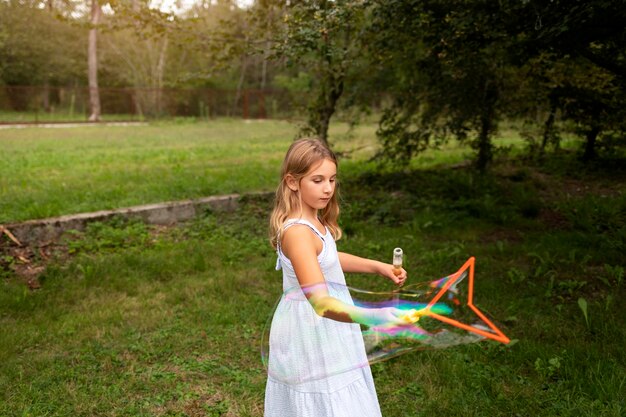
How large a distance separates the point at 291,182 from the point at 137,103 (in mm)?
29708

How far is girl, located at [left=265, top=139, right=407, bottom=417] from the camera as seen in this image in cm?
207

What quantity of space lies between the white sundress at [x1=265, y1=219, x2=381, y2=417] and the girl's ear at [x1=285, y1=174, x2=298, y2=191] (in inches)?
6.4

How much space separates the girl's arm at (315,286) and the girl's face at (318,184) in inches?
5.2

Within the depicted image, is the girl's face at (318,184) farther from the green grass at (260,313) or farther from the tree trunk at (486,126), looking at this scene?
the tree trunk at (486,126)

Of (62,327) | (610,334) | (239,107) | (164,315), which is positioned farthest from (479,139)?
(239,107)

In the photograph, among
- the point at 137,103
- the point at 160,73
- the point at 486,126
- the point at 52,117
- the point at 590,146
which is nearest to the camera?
the point at 486,126

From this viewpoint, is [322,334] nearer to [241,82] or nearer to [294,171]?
[294,171]

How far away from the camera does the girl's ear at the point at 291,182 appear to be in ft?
7.34

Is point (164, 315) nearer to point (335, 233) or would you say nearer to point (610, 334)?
point (335, 233)

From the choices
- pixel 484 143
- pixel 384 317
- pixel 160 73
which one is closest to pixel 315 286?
pixel 384 317

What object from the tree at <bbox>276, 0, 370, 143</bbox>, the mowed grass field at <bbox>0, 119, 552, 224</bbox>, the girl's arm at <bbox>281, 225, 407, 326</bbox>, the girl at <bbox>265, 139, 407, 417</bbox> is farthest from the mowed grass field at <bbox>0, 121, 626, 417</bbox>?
the tree at <bbox>276, 0, 370, 143</bbox>

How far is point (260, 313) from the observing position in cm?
448

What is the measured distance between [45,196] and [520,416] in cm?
613

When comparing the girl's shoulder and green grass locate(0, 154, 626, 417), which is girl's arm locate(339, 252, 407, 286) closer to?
the girl's shoulder
